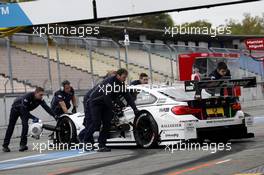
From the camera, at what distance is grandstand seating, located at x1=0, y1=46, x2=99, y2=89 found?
25750 millimetres

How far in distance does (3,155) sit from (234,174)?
278 inches

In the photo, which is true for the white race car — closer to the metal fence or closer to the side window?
the side window

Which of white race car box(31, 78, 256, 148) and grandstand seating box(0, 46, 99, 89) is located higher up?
grandstand seating box(0, 46, 99, 89)

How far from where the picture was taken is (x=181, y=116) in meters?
12.9

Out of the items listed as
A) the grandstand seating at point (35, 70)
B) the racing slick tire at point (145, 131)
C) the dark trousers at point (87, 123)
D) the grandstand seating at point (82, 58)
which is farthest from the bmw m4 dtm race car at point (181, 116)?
the grandstand seating at point (82, 58)

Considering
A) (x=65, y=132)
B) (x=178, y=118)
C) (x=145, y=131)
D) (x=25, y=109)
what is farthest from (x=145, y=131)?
(x=25, y=109)

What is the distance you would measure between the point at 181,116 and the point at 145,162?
203cm

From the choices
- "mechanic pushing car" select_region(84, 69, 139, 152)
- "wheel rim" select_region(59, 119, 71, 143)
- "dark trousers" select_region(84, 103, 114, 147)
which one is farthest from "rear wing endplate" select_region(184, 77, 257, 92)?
"wheel rim" select_region(59, 119, 71, 143)

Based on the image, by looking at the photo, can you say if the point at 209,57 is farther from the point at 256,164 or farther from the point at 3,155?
the point at 256,164

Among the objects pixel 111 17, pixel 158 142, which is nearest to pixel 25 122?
pixel 158 142

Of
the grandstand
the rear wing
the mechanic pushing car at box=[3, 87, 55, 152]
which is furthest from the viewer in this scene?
the grandstand

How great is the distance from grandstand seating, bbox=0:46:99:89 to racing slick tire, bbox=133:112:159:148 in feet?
41.6

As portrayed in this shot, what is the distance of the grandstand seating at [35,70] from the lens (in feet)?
84.5

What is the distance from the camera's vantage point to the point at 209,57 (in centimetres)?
3219
